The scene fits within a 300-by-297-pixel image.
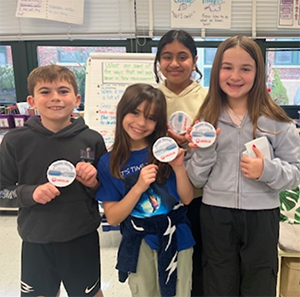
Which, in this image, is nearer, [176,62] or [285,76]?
[176,62]

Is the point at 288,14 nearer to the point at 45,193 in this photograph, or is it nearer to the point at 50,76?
the point at 50,76

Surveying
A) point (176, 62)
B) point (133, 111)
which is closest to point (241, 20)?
point (176, 62)

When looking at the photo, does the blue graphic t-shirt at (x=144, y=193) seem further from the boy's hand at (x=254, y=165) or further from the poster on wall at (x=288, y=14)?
the poster on wall at (x=288, y=14)

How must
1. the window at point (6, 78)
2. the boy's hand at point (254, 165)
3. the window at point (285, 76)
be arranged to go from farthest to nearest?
the window at point (6, 78), the window at point (285, 76), the boy's hand at point (254, 165)

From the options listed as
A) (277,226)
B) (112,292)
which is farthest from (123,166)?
(112,292)

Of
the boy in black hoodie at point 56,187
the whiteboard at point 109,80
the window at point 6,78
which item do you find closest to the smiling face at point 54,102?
the boy in black hoodie at point 56,187

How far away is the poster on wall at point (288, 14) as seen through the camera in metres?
2.84

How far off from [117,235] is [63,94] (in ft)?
5.70

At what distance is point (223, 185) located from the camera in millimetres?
1264

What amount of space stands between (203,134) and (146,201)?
1.10 feet

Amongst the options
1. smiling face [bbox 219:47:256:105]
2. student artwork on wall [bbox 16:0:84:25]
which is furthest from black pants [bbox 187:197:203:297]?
student artwork on wall [bbox 16:0:84:25]

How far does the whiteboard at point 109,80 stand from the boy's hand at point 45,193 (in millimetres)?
1343

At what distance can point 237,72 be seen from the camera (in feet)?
3.99

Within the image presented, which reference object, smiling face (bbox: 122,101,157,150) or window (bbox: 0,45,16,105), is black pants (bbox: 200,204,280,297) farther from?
window (bbox: 0,45,16,105)
